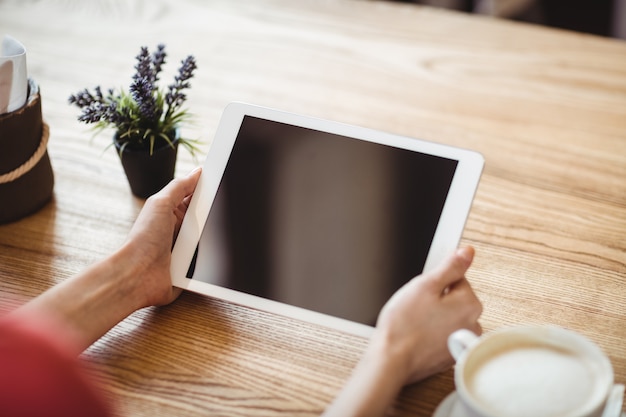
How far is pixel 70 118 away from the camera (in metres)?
1.37

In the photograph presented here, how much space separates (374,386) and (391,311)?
0.10 m

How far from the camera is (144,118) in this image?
1094 millimetres

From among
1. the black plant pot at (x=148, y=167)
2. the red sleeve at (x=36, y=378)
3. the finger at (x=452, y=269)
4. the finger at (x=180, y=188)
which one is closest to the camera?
the red sleeve at (x=36, y=378)

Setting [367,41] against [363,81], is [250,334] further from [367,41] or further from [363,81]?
[367,41]

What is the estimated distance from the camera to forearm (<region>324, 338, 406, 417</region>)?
775 mm

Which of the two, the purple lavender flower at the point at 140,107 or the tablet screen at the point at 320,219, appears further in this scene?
the purple lavender flower at the point at 140,107

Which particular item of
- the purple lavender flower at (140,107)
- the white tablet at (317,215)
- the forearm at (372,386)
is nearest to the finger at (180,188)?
the white tablet at (317,215)

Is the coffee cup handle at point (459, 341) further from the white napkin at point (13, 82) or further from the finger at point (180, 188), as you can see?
the white napkin at point (13, 82)

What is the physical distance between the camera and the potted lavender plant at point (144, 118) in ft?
3.50

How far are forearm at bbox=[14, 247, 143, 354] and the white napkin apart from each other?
298mm

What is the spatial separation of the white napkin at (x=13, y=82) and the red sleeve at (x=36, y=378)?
0.51 meters

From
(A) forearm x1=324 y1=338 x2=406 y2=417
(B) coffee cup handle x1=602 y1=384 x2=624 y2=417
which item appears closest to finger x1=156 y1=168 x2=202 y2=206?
(A) forearm x1=324 y1=338 x2=406 y2=417

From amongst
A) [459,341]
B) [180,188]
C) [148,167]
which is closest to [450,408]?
[459,341]

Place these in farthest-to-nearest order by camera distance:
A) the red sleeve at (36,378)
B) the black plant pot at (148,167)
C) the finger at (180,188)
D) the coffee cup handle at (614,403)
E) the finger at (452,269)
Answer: the black plant pot at (148,167)
the finger at (180,188)
the finger at (452,269)
the coffee cup handle at (614,403)
the red sleeve at (36,378)
